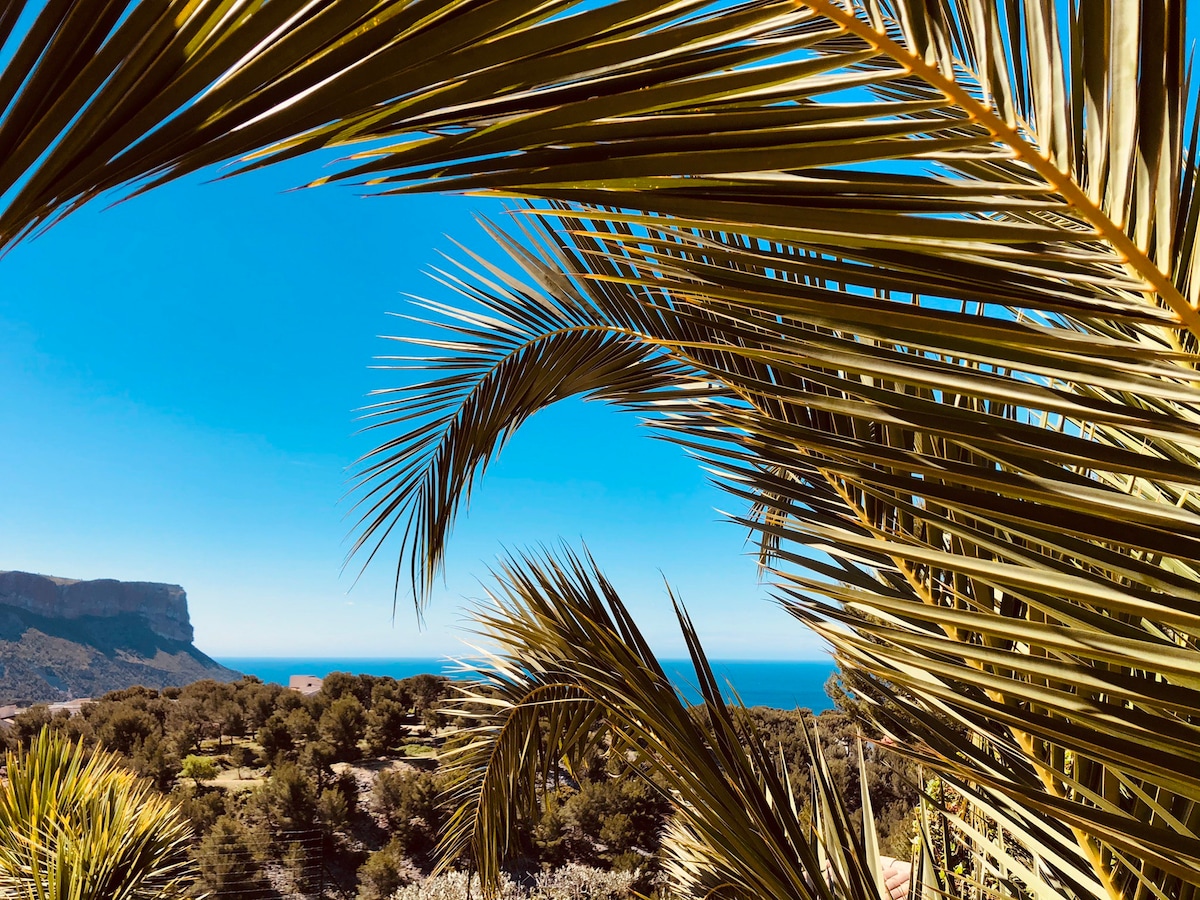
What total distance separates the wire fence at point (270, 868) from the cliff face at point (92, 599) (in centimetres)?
4786

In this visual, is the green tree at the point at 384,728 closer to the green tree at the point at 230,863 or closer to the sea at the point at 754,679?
the sea at the point at 754,679

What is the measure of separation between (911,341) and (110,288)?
1437 inches

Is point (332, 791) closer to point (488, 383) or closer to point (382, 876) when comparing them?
point (382, 876)

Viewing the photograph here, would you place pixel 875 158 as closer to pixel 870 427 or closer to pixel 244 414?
pixel 870 427

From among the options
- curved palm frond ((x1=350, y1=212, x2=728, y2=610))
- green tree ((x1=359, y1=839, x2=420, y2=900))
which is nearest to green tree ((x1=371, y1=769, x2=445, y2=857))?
green tree ((x1=359, y1=839, x2=420, y2=900))

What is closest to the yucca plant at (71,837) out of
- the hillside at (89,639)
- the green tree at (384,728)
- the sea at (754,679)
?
the sea at (754,679)

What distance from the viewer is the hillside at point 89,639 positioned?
30178mm

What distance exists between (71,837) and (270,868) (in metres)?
5.78

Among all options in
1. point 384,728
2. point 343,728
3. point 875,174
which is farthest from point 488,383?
point 384,728

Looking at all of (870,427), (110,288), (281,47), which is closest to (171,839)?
(870,427)

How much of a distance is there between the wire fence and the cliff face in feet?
157

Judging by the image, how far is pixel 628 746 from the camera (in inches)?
74.4

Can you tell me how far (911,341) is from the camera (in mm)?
512

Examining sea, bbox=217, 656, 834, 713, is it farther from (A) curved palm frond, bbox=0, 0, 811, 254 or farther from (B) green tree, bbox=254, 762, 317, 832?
(B) green tree, bbox=254, 762, 317, 832
